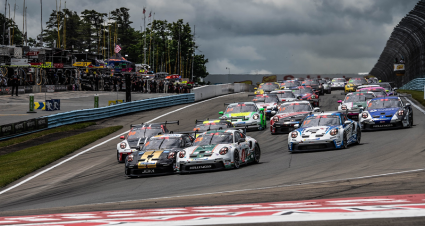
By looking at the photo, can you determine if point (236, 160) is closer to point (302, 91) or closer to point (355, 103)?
point (355, 103)

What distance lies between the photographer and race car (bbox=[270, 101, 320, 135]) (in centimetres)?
2262

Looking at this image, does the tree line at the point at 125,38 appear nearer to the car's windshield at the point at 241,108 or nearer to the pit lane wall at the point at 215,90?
the pit lane wall at the point at 215,90

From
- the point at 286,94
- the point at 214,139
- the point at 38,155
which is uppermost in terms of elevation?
the point at 286,94

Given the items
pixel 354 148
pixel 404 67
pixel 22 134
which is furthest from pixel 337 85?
pixel 354 148

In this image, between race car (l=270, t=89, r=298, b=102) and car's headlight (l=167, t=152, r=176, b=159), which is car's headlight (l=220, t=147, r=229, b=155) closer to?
car's headlight (l=167, t=152, r=176, b=159)

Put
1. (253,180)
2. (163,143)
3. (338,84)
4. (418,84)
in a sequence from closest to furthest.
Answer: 1. (253,180)
2. (163,143)
3. (418,84)
4. (338,84)

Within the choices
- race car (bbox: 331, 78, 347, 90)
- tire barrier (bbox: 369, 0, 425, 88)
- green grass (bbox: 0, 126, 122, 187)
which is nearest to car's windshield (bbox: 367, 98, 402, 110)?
green grass (bbox: 0, 126, 122, 187)

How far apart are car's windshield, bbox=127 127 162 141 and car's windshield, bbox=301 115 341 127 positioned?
560 centimetres

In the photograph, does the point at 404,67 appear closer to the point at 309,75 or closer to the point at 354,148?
the point at 309,75

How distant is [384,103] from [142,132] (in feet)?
32.2

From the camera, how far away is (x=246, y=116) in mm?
24594

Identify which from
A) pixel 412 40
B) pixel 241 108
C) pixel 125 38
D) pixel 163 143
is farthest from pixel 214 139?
pixel 125 38

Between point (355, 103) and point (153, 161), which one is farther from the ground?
point (355, 103)

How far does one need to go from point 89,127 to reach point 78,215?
74.4 ft
